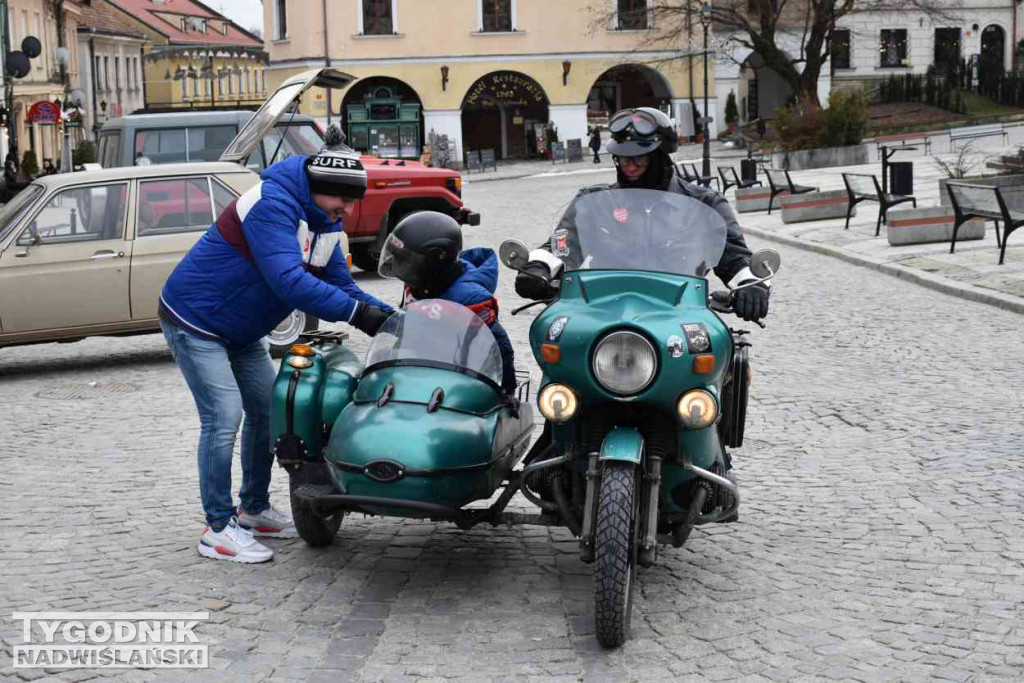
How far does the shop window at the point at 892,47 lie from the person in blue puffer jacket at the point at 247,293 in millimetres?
65238

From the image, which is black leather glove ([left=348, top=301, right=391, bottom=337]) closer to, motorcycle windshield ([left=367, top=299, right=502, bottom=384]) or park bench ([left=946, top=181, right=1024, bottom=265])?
motorcycle windshield ([left=367, top=299, right=502, bottom=384])

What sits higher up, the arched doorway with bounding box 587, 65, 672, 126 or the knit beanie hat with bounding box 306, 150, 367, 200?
the arched doorway with bounding box 587, 65, 672, 126

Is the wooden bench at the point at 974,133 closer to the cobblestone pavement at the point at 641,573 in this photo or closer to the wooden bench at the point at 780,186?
the wooden bench at the point at 780,186

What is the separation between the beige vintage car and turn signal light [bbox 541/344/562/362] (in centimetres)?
703

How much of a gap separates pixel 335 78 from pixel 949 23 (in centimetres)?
5495

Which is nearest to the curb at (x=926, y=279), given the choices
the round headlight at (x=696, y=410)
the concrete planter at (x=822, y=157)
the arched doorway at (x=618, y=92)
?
the round headlight at (x=696, y=410)

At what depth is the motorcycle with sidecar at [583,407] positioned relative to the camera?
17.3 feet

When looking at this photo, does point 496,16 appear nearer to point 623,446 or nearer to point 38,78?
point 38,78

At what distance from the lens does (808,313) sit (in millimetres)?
14359

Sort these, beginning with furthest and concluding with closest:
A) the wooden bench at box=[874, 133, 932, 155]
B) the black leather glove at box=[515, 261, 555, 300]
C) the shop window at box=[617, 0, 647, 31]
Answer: the shop window at box=[617, 0, 647, 31]
the wooden bench at box=[874, 133, 932, 155]
the black leather glove at box=[515, 261, 555, 300]

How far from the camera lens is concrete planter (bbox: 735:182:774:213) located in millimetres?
28234

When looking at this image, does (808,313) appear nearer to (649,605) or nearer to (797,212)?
(649,605)

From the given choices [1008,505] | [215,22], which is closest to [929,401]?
[1008,505]

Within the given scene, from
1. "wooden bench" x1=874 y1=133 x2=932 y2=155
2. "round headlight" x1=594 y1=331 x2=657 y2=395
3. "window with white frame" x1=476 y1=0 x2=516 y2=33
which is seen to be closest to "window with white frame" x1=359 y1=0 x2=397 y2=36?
"window with white frame" x1=476 y1=0 x2=516 y2=33
